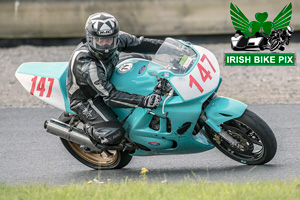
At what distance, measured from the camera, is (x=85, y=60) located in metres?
6.43

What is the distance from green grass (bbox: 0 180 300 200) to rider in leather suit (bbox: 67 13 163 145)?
87 cm

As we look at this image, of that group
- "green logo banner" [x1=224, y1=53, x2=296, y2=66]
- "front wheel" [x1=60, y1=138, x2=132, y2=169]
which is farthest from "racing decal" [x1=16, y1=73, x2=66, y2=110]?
"green logo banner" [x1=224, y1=53, x2=296, y2=66]

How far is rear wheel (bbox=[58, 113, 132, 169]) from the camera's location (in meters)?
7.18

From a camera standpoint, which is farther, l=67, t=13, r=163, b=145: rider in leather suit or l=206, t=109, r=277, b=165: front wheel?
l=67, t=13, r=163, b=145: rider in leather suit

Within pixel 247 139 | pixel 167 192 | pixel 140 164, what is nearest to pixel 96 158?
pixel 140 164

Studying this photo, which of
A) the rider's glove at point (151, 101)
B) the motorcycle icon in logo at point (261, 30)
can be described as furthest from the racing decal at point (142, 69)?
the motorcycle icon in logo at point (261, 30)

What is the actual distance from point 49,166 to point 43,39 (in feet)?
22.1

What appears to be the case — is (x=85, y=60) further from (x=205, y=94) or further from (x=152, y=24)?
(x=152, y=24)

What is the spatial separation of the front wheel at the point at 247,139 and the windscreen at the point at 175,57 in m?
0.69

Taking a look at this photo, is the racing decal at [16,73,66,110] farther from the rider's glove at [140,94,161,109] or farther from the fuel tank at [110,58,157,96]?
the rider's glove at [140,94,161,109]

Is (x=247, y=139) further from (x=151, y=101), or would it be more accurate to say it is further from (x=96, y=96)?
(x=96, y=96)

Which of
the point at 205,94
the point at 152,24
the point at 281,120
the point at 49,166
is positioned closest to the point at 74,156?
the point at 49,166

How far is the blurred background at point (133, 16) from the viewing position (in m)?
12.8

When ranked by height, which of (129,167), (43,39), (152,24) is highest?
(129,167)
